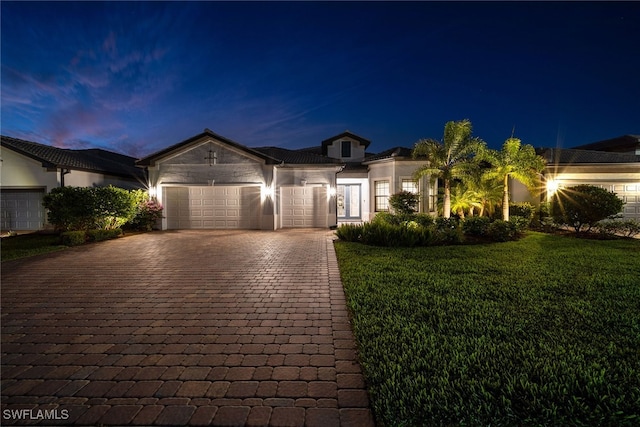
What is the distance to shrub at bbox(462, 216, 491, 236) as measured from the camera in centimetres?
1166

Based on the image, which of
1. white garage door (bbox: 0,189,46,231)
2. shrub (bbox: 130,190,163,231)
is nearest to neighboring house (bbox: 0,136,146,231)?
white garage door (bbox: 0,189,46,231)

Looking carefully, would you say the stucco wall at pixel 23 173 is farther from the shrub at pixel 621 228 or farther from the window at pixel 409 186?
the shrub at pixel 621 228

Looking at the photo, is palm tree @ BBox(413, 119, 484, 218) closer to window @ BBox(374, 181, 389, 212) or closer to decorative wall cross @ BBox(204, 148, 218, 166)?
window @ BBox(374, 181, 389, 212)

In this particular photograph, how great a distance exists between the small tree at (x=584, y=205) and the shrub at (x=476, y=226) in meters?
3.93

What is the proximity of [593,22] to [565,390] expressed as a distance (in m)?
31.7

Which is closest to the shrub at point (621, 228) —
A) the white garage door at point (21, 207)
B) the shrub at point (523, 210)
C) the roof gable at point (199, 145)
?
the shrub at point (523, 210)

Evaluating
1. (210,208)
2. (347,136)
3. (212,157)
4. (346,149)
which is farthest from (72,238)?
(347,136)

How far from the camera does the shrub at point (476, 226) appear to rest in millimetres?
11656

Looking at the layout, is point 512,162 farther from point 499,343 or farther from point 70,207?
point 70,207

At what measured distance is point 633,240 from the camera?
11047 mm

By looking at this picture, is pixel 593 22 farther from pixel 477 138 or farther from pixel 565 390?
pixel 565 390

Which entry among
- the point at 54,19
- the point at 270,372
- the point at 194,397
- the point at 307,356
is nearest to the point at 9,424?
the point at 194,397

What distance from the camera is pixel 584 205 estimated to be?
12.1 metres

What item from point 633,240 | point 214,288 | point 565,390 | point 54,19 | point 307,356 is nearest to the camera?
point 565,390
